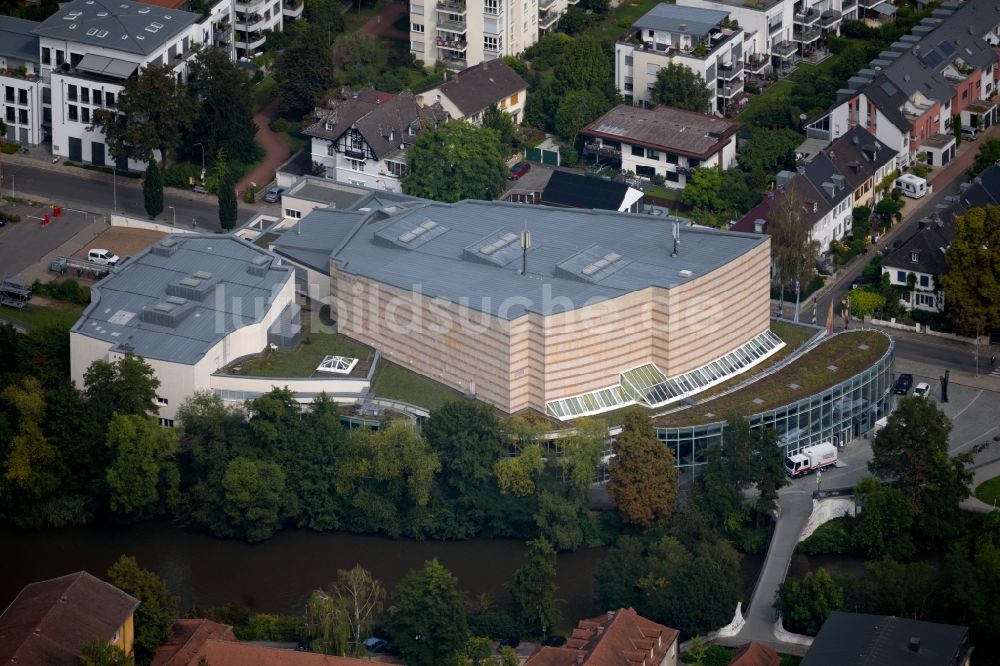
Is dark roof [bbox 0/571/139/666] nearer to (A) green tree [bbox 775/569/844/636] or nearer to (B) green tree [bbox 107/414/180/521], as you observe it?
(B) green tree [bbox 107/414/180/521]

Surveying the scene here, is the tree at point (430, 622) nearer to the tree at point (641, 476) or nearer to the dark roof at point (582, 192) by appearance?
the tree at point (641, 476)

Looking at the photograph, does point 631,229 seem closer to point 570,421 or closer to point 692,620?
point 570,421

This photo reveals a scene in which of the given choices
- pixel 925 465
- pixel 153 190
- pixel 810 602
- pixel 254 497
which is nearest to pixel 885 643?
pixel 810 602

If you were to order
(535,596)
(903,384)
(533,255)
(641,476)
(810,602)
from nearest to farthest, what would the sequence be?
(810,602) < (535,596) < (641,476) < (533,255) < (903,384)

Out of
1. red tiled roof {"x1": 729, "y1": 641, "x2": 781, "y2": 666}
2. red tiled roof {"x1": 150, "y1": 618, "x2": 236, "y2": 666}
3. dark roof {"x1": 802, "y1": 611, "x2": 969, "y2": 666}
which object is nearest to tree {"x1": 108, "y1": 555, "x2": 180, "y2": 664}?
red tiled roof {"x1": 150, "y1": 618, "x2": 236, "y2": 666}

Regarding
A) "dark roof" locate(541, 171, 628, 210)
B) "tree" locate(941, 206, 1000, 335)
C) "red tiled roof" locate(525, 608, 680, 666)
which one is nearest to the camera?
"red tiled roof" locate(525, 608, 680, 666)

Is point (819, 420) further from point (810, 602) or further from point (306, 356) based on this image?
point (306, 356)
